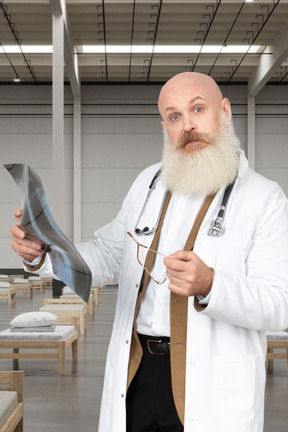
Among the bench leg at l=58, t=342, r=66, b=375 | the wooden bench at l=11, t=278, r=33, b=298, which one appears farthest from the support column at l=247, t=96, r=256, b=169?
the bench leg at l=58, t=342, r=66, b=375

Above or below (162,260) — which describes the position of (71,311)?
below

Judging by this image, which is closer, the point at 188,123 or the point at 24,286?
the point at 188,123

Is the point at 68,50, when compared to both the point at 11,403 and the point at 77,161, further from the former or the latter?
the point at 11,403

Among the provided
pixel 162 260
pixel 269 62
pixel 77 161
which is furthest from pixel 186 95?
pixel 77 161

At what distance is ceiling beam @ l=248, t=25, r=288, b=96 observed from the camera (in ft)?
57.5

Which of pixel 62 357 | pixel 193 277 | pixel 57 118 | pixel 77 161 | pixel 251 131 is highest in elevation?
pixel 251 131

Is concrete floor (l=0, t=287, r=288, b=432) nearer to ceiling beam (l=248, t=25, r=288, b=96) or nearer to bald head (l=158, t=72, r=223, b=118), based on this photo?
bald head (l=158, t=72, r=223, b=118)

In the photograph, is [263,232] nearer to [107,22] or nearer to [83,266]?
[83,266]

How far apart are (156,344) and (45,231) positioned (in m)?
0.52

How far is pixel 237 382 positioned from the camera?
1.75 meters

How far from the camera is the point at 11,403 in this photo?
3711 mm

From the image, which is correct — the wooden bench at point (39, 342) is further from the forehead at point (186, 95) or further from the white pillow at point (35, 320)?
the forehead at point (186, 95)

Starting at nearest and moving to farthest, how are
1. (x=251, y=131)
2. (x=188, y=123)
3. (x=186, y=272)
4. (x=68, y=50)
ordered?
1. (x=186, y=272)
2. (x=188, y=123)
3. (x=68, y=50)
4. (x=251, y=131)

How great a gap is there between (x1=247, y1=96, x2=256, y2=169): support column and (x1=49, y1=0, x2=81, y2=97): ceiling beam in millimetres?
6563
